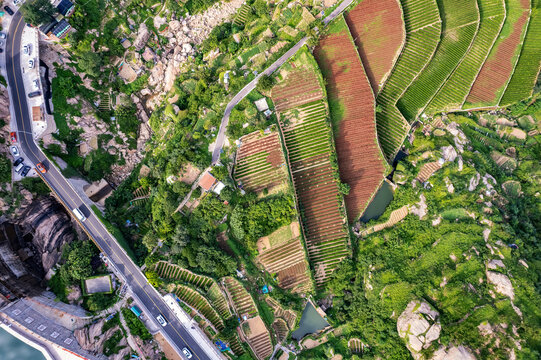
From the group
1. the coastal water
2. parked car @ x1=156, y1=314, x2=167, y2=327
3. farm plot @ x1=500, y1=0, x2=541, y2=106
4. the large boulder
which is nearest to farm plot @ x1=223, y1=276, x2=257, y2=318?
parked car @ x1=156, y1=314, x2=167, y2=327

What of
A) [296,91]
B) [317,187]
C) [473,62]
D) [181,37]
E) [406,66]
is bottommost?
[317,187]

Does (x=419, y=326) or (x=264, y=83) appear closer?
(x=419, y=326)

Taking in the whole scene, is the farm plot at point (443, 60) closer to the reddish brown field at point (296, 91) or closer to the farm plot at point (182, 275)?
the reddish brown field at point (296, 91)

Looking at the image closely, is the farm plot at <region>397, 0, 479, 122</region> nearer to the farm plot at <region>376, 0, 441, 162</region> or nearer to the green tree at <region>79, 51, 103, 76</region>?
the farm plot at <region>376, 0, 441, 162</region>

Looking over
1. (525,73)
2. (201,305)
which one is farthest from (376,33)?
(201,305)

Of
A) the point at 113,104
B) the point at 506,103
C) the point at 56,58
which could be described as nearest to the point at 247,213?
the point at 113,104

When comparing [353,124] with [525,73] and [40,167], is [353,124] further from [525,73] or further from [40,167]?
[40,167]

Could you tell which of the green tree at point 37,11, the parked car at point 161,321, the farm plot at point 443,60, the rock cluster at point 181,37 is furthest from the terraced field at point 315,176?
the green tree at point 37,11
